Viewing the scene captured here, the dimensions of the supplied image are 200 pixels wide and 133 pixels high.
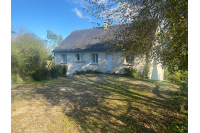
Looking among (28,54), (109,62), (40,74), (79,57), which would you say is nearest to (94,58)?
(109,62)

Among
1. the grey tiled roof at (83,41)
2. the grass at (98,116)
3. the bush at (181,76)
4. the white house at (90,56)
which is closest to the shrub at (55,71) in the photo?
the white house at (90,56)

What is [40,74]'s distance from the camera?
30.1 feet

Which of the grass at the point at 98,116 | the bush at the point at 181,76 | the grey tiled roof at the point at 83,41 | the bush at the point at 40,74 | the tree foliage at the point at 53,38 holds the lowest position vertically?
the grass at the point at 98,116

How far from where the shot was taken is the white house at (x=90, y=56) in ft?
42.5

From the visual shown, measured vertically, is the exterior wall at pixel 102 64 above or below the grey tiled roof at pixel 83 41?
below

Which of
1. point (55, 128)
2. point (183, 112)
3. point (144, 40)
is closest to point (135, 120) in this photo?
Result: point (183, 112)

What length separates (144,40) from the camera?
14.7 ft

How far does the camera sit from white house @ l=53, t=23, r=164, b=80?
12953 mm

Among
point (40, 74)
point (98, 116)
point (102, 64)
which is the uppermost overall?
point (102, 64)

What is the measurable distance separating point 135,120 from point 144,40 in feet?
9.63

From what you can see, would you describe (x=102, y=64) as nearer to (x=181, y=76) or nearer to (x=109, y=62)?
(x=109, y=62)

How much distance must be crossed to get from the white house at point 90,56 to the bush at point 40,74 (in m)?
5.82

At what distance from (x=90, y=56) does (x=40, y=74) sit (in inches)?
277

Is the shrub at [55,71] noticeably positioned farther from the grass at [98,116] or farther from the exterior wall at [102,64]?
the grass at [98,116]
